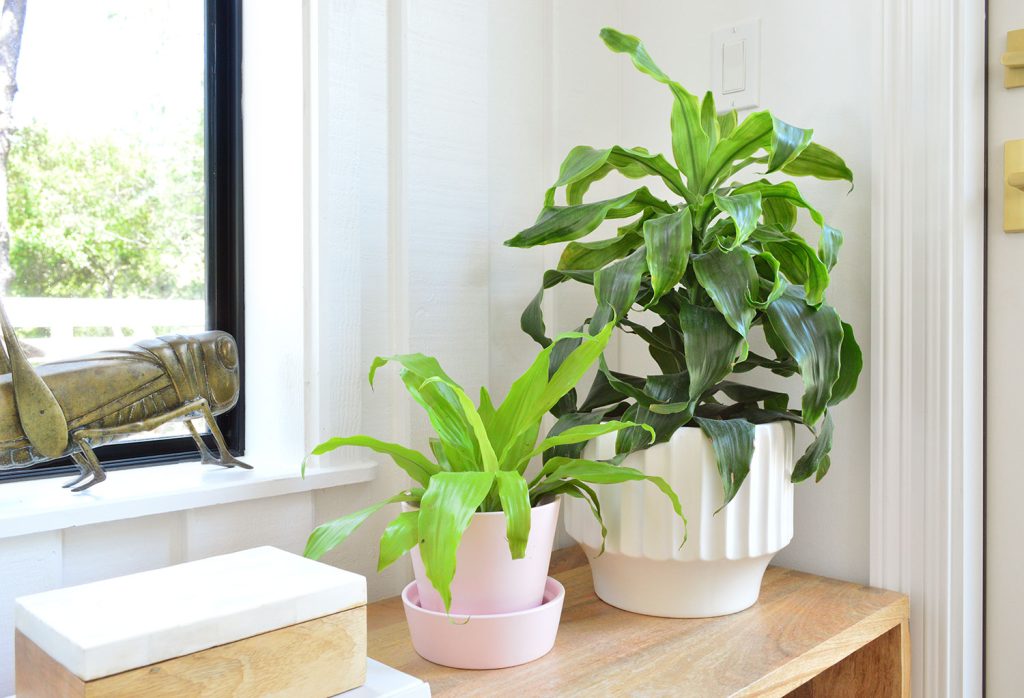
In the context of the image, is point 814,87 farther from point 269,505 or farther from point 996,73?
point 269,505

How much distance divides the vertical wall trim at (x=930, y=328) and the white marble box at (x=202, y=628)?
790 mm

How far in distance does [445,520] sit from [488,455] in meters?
0.11

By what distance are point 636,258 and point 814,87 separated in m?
0.48

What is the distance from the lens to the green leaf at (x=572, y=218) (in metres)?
1.01

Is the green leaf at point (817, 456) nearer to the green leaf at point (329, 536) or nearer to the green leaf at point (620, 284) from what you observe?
the green leaf at point (620, 284)

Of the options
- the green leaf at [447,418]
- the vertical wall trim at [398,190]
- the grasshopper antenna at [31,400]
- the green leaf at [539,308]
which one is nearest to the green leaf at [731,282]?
the green leaf at [539,308]

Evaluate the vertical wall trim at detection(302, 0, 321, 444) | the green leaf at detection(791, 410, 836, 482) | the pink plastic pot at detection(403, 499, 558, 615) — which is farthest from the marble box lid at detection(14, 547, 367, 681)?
the green leaf at detection(791, 410, 836, 482)

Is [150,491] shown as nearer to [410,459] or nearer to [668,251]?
[410,459]

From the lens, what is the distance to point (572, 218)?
3.34 feet

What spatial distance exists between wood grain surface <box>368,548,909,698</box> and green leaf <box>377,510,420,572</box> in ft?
0.46

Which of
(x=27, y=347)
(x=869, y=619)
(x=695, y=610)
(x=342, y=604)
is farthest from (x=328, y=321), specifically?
(x=869, y=619)

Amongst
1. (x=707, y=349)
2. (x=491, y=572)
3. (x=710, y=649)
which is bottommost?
(x=710, y=649)

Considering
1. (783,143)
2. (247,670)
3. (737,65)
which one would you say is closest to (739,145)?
(783,143)

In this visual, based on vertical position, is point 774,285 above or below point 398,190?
below
